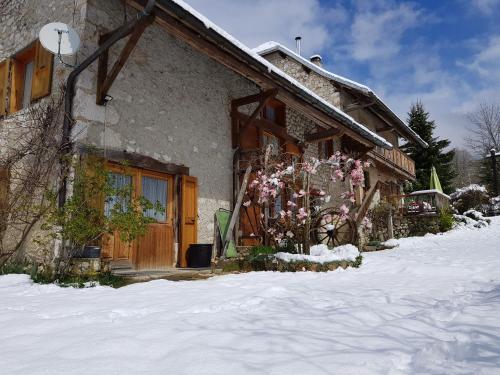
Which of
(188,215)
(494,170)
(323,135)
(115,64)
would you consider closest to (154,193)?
(188,215)

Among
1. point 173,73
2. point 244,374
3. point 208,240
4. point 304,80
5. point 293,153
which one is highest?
point 304,80

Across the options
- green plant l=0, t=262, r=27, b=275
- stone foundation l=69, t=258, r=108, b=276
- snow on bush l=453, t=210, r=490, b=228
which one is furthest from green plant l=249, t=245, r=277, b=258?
snow on bush l=453, t=210, r=490, b=228

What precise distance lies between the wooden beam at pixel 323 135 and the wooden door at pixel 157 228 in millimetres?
5079

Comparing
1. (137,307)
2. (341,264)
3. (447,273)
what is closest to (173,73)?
(341,264)

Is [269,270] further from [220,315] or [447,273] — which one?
[220,315]

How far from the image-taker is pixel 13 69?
22.2ft

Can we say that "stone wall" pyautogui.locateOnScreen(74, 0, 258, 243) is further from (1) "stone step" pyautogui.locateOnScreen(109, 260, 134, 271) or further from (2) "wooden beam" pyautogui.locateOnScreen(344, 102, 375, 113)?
(2) "wooden beam" pyautogui.locateOnScreen(344, 102, 375, 113)

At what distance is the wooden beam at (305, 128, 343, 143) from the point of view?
10.1m

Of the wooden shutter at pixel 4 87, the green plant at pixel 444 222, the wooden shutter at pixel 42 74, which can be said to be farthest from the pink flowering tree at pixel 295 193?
the green plant at pixel 444 222

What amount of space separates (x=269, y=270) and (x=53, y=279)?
2.90 m

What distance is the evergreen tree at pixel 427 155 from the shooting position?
23.1 meters

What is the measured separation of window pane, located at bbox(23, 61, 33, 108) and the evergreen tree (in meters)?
21.0

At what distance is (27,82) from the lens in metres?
6.81

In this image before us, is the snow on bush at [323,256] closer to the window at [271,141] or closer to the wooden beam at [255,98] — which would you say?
the wooden beam at [255,98]
